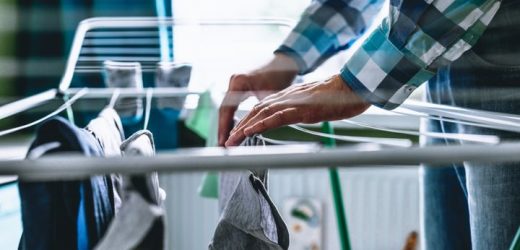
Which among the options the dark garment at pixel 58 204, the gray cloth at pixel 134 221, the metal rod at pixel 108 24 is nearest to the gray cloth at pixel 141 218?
the gray cloth at pixel 134 221

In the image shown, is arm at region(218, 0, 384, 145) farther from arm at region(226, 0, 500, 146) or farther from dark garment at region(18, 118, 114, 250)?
dark garment at region(18, 118, 114, 250)

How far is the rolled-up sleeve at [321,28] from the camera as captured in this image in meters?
0.92

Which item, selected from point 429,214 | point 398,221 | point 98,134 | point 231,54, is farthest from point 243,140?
point 398,221

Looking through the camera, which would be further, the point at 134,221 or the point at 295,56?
the point at 295,56

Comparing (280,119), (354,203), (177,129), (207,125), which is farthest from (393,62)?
(177,129)

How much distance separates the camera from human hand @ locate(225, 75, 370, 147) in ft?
2.03

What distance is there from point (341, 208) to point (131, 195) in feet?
1.89

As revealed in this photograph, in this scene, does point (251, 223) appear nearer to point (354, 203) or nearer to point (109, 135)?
point (109, 135)

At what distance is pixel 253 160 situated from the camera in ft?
1.20

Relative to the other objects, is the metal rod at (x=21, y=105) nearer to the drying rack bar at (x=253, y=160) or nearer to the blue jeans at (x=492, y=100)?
the drying rack bar at (x=253, y=160)

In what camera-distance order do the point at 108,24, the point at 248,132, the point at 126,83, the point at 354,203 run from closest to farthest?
the point at 248,132 < the point at 126,83 < the point at 108,24 < the point at 354,203

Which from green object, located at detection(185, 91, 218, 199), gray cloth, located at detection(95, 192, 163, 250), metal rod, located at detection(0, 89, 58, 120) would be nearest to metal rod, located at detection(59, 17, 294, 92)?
metal rod, located at detection(0, 89, 58, 120)

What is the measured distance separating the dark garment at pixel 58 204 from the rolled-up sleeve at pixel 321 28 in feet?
1.52

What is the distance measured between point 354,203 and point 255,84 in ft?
3.15
